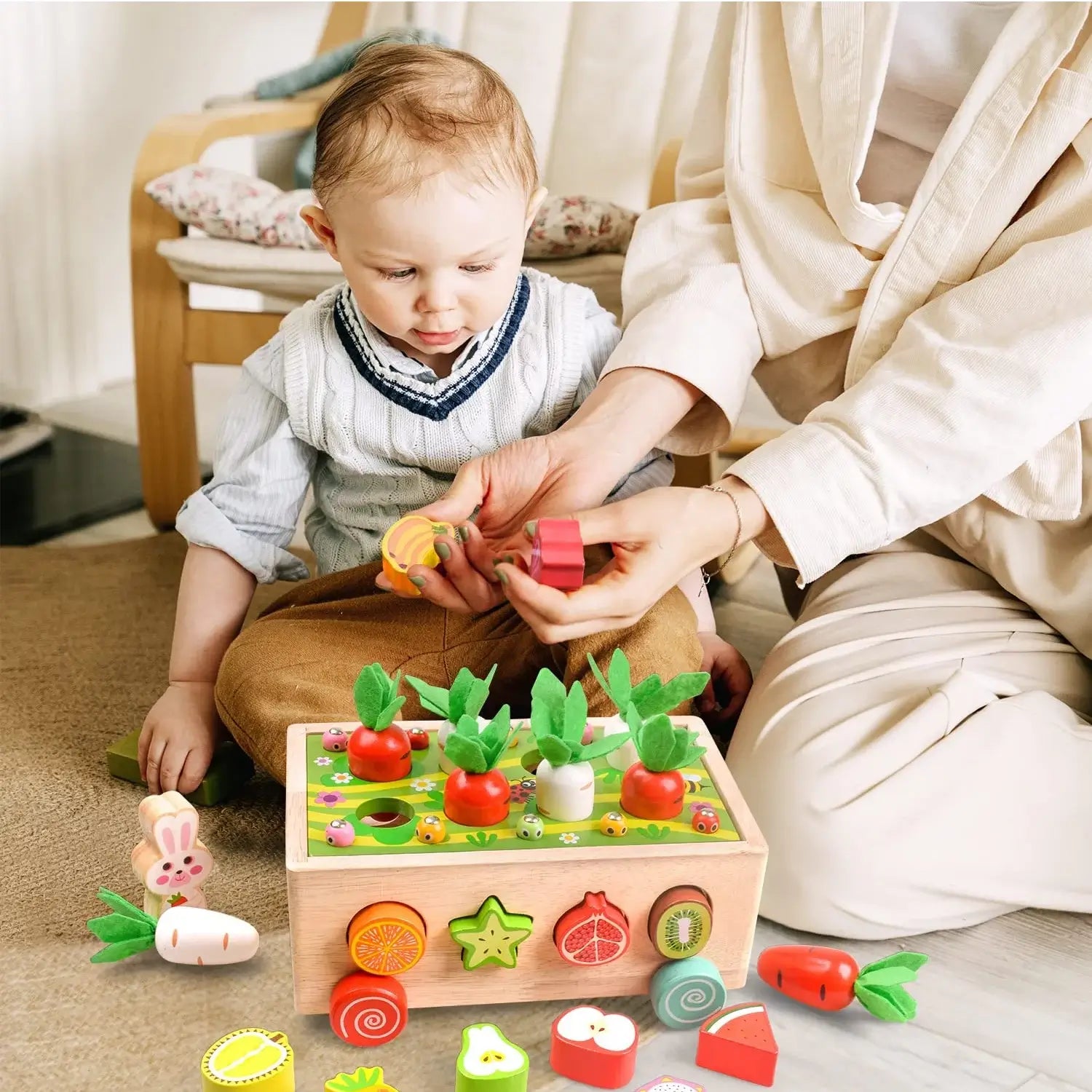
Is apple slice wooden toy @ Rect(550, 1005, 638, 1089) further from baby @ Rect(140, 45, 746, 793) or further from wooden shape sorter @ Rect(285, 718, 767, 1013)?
baby @ Rect(140, 45, 746, 793)

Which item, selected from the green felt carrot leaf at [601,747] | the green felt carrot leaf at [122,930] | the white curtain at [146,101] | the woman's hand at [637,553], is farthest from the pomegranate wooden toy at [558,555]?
the white curtain at [146,101]

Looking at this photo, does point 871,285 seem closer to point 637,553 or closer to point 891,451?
point 891,451

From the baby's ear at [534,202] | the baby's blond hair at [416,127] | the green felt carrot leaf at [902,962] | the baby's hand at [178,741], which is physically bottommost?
the baby's hand at [178,741]

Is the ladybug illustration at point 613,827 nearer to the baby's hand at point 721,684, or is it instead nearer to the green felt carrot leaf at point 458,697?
the green felt carrot leaf at point 458,697

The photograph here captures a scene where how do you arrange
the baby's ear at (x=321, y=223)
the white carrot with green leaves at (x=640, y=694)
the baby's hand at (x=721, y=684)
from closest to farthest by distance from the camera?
the white carrot with green leaves at (x=640, y=694) < the baby's ear at (x=321, y=223) < the baby's hand at (x=721, y=684)

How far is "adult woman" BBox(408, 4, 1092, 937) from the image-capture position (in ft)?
2.84

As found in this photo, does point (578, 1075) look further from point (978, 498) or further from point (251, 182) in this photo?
point (251, 182)

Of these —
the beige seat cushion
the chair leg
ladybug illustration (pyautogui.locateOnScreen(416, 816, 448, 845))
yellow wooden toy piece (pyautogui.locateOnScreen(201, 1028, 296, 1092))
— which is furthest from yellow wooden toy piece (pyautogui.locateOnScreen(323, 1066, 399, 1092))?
the chair leg

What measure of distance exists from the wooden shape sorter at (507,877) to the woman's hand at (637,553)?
10 cm

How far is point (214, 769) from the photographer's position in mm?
1003

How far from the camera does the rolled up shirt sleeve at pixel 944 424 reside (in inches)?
34.1

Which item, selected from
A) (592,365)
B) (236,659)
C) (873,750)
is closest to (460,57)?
(592,365)

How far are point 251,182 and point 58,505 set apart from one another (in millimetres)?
547

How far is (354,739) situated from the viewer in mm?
770
